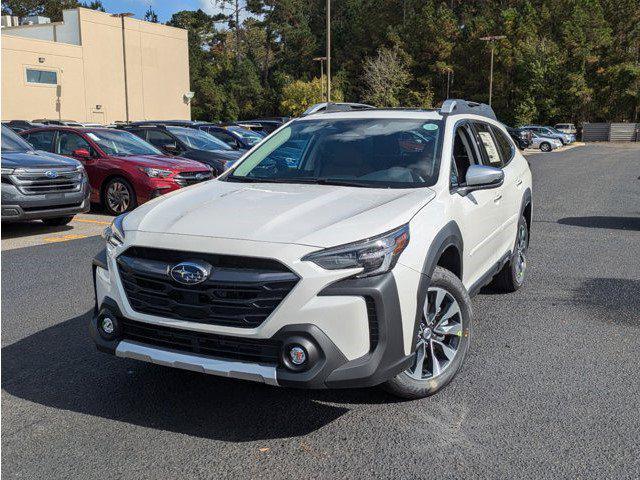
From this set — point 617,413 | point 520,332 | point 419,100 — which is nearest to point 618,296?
point 520,332

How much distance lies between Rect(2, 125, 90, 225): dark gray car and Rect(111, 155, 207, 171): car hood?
1.51 metres

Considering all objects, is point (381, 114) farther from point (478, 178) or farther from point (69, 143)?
point (69, 143)

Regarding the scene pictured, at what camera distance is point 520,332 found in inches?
209

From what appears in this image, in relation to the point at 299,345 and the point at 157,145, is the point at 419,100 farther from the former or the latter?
the point at 299,345

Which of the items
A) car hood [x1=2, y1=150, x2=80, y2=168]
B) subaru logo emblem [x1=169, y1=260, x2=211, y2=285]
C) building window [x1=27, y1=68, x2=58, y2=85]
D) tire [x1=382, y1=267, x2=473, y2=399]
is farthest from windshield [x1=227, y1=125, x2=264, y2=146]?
building window [x1=27, y1=68, x2=58, y2=85]

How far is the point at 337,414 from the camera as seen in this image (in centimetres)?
385

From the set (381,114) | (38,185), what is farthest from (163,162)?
(381,114)

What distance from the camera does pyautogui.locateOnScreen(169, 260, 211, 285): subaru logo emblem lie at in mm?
3404

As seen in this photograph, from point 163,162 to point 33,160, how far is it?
2.56m

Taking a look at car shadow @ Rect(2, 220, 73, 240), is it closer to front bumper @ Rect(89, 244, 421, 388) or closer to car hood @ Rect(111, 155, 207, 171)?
car hood @ Rect(111, 155, 207, 171)

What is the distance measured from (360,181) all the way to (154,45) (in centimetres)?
5701

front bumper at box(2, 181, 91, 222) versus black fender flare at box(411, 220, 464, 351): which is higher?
black fender flare at box(411, 220, 464, 351)

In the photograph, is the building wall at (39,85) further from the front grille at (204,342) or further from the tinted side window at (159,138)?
the front grille at (204,342)

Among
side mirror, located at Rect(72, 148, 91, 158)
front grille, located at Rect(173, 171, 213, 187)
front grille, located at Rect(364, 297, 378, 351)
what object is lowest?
front grille, located at Rect(364, 297, 378, 351)
